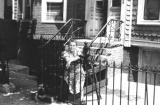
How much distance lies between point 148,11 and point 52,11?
580 cm

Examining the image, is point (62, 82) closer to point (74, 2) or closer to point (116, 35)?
point (116, 35)

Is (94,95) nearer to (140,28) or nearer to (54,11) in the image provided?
(140,28)

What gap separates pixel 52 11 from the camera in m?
15.3

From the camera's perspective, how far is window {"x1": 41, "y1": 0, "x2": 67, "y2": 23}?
15.0 meters

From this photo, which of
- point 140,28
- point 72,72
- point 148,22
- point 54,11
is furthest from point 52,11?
point 72,72

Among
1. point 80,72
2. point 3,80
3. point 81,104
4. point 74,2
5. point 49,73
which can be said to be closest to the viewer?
point 80,72

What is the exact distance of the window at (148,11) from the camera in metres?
11.3

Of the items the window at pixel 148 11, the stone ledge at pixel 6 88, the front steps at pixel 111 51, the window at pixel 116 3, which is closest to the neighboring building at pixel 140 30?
the window at pixel 148 11

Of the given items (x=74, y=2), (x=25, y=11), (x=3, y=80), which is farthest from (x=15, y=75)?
(x=25, y=11)

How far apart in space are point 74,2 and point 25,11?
3.68m

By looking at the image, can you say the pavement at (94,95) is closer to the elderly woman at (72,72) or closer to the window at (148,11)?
the elderly woman at (72,72)

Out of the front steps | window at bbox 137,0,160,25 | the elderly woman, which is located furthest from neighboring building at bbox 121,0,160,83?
the elderly woman

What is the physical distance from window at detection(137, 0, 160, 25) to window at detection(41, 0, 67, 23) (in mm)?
4910

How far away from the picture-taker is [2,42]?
8.64m
